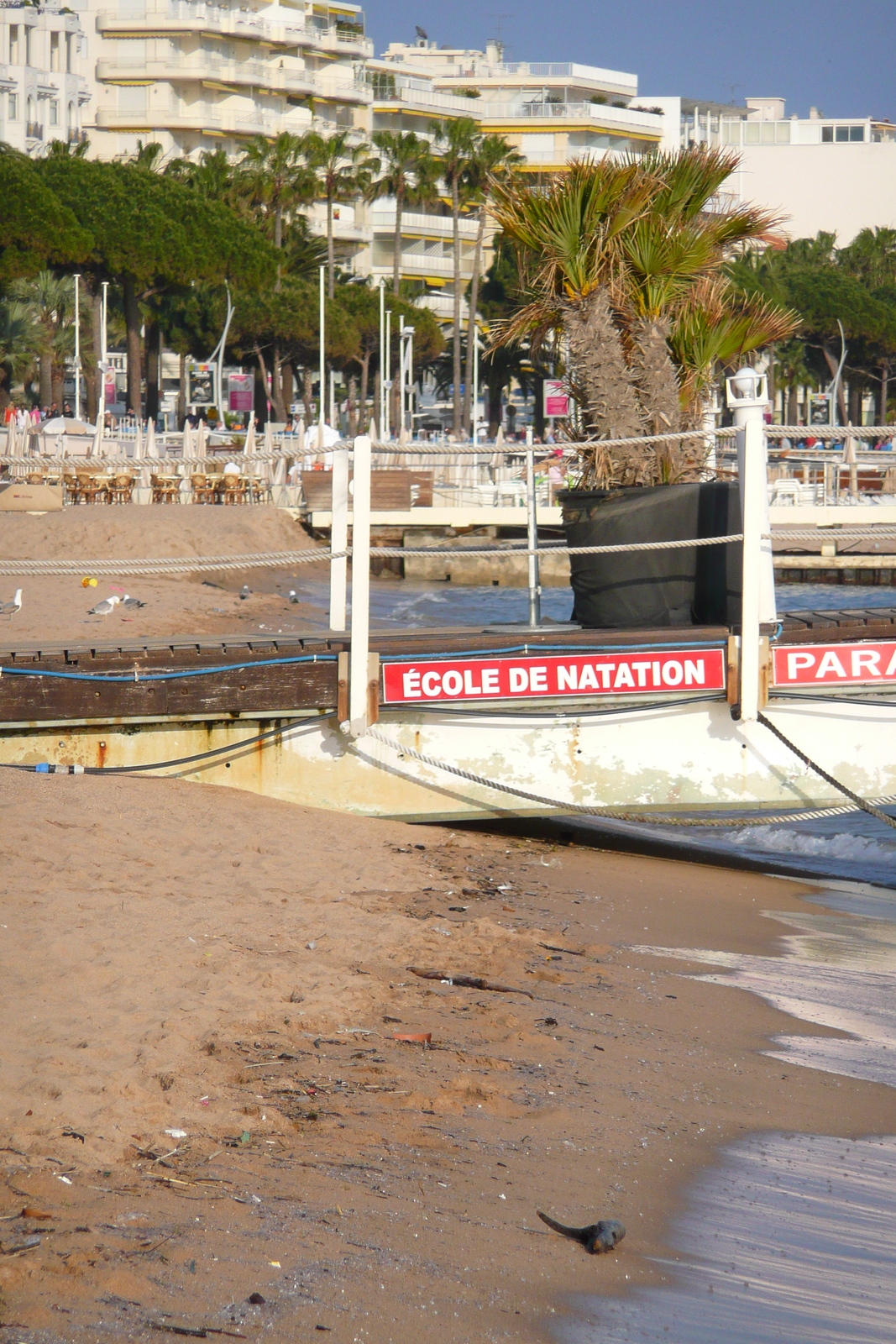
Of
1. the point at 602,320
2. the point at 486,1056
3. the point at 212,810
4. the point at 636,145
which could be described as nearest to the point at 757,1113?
the point at 486,1056

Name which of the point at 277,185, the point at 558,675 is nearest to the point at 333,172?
the point at 277,185

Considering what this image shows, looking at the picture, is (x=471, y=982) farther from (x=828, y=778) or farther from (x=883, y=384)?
(x=883, y=384)

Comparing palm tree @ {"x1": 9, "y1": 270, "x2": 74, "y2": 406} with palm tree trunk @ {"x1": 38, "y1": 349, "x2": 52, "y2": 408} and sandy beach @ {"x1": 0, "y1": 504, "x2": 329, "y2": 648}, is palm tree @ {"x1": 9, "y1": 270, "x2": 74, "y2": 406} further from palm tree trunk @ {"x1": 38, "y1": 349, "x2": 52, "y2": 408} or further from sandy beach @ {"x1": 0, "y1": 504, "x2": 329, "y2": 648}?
sandy beach @ {"x1": 0, "y1": 504, "x2": 329, "y2": 648}

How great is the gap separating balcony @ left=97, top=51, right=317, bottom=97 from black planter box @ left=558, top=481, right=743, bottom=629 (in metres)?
87.6

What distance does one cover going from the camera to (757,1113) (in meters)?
4.04

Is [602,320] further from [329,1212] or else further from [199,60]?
[199,60]

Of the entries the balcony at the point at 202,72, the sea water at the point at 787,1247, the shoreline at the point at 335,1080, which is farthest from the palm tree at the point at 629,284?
the balcony at the point at 202,72

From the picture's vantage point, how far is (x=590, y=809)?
282 inches

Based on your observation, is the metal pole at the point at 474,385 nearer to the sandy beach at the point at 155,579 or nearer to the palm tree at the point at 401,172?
the palm tree at the point at 401,172

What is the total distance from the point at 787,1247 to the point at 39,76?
87037 mm

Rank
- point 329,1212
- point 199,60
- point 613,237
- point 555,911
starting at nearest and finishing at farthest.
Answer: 1. point 329,1212
2. point 555,911
3. point 613,237
4. point 199,60

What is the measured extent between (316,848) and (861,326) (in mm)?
79734

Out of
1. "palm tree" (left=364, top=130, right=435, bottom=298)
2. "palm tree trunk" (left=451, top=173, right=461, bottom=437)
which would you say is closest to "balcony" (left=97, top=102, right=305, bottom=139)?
"palm tree" (left=364, top=130, right=435, bottom=298)

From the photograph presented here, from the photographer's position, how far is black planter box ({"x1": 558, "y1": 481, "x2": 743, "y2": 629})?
774cm
